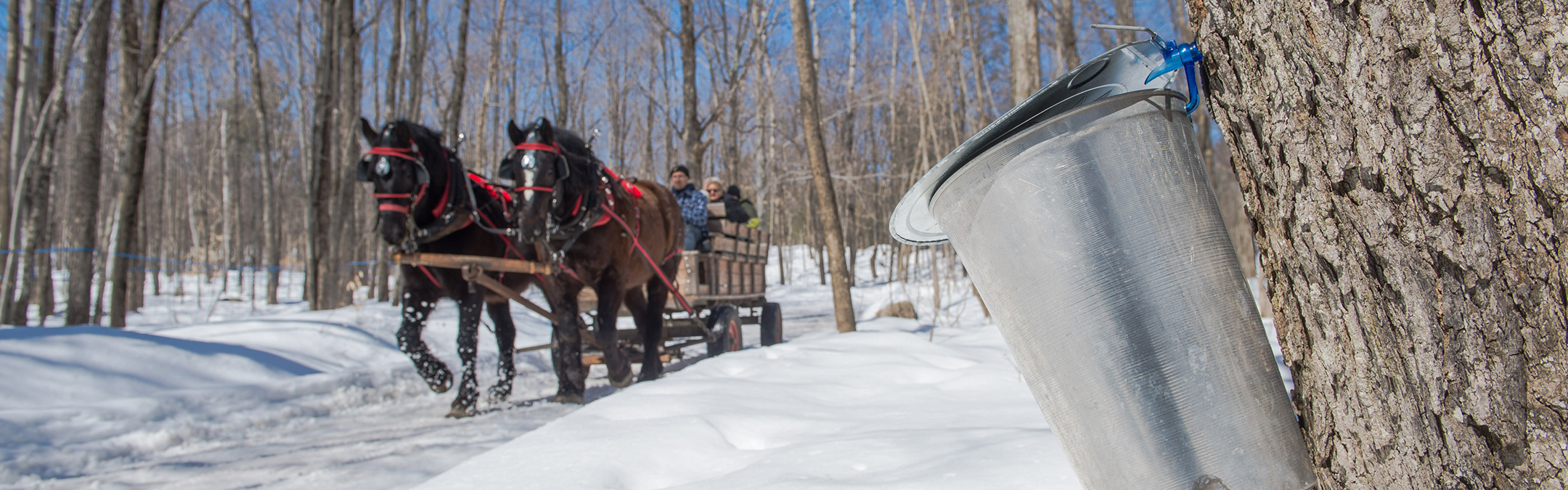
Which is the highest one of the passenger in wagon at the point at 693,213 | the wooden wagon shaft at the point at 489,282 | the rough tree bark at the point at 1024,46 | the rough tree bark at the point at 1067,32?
the rough tree bark at the point at 1067,32

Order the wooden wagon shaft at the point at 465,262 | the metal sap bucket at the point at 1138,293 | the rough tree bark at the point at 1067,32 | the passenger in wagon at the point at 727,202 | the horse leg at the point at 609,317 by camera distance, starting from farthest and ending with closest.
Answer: the rough tree bark at the point at 1067,32
the passenger in wagon at the point at 727,202
the horse leg at the point at 609,317
the wooden wagon shaft at the point at 465,262
the metal sap bucket at the point at 1138,293

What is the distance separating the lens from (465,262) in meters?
4.92

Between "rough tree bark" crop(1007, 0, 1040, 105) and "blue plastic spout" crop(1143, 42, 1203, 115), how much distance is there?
→ 7.05 m

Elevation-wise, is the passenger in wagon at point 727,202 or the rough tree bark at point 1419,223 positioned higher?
the passenger in wagon at point 727,202

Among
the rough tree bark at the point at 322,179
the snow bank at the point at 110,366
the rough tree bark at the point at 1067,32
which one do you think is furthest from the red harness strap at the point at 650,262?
the rough tree bark at the point at 1067,32

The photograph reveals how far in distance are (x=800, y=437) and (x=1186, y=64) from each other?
189 cm

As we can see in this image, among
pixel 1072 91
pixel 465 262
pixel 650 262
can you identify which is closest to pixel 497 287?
pixel 465 262

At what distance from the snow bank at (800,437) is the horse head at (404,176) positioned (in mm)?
1935

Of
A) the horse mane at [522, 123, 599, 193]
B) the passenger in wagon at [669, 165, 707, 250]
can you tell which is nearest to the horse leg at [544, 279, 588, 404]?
the horse mane at [522, 123, 599, 193]

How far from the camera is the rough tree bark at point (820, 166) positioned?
857 centimetres

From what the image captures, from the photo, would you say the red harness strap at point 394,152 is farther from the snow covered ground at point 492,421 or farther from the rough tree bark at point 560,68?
the rough tree bark at point 560,68

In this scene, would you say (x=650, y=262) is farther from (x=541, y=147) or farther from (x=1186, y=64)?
(x=1186, y=64)

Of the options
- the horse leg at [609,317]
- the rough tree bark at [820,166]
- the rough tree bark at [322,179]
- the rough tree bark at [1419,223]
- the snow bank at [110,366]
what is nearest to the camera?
the rough tree bark at [1419,223]

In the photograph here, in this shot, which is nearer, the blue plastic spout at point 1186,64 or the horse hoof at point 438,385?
the blue plastic spout at point 1186,64
